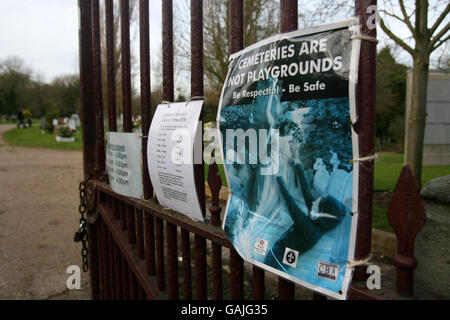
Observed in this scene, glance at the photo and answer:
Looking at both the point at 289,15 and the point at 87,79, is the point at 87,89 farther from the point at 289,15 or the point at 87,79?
the point at 289,15

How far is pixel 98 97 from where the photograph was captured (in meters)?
2.65

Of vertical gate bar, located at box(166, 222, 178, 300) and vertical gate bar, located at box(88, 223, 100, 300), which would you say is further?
vertical gate bar, located at box(88, 223, 100, 300)

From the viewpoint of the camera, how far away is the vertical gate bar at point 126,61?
200cm

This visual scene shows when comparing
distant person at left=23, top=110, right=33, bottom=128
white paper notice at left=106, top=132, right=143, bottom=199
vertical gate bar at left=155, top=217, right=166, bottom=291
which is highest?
distant person at left=23, top=110, right=33, bottom=128

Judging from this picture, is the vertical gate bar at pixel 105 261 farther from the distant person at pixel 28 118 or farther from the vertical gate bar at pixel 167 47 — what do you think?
the distant person at pixel 28 118

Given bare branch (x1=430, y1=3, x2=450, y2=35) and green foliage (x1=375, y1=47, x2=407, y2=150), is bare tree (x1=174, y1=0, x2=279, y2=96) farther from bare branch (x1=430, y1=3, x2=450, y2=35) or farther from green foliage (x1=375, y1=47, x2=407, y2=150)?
green foliage (x1=375, y1=47, x2=407, y2=150)

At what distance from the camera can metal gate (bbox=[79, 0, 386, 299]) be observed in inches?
35.2

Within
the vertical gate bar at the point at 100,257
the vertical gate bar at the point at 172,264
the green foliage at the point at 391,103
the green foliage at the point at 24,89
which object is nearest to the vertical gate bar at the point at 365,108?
the vertical gate bar at the point at 172,264

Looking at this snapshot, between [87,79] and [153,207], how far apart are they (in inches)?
60.1

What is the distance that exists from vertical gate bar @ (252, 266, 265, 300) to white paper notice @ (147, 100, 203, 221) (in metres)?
0.35

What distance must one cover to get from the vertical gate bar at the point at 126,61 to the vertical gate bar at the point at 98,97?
588 millimetres

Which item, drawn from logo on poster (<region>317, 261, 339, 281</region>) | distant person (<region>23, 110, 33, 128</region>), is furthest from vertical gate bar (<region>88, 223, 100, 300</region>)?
distant person (<region>23, 110, 33, 128</region>)

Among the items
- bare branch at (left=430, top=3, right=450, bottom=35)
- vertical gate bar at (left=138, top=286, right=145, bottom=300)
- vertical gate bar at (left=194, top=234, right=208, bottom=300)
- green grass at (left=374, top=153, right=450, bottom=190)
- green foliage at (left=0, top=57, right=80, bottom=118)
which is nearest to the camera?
vertical gate bar at (left=194, top=234, right=208, bottom=300)
